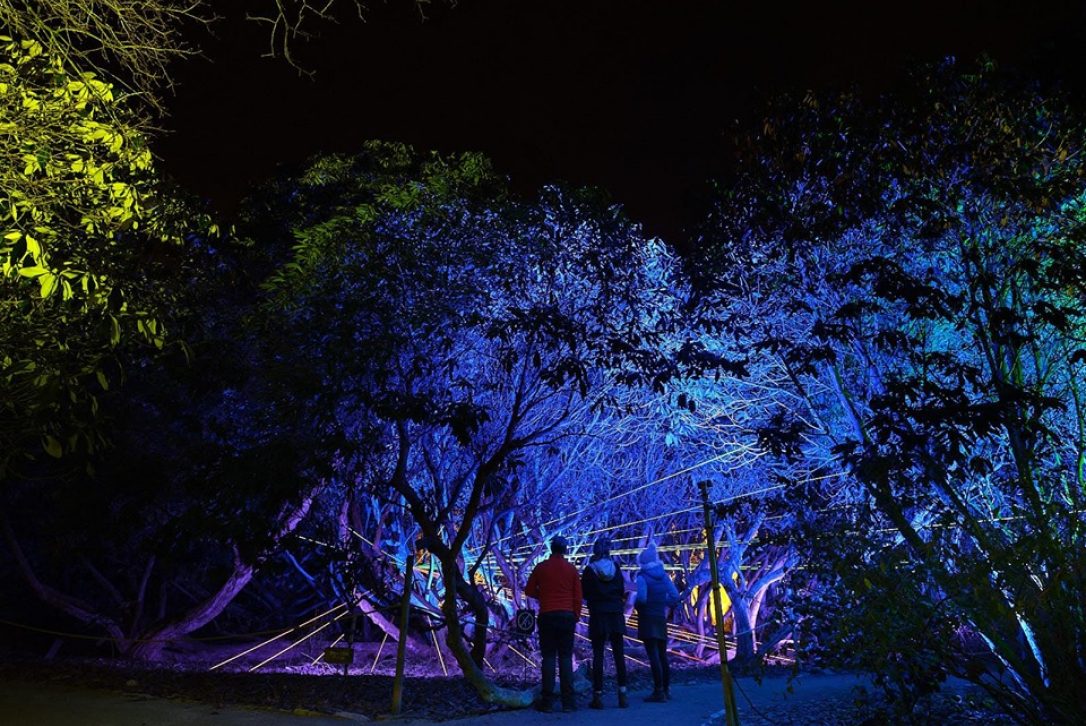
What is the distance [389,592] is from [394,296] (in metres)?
6.28

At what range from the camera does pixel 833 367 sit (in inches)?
351

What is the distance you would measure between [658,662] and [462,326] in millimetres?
4442

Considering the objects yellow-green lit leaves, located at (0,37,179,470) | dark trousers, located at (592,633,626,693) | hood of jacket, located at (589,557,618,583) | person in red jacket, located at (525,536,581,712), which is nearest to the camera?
yellow-green lit leaves, located at (0,37,179,470)

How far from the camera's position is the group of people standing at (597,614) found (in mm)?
9266

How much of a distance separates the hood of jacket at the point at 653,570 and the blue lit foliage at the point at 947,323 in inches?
78.9

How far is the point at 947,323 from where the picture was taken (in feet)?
30.7

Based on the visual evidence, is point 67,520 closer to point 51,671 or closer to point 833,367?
point 51,671

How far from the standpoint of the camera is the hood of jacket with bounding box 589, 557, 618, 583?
1012 centimetres

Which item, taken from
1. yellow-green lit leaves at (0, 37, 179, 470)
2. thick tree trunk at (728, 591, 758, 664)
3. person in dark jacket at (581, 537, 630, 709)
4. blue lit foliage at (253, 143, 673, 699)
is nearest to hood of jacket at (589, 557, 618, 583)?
person in dark jacket at (581, 537, 630, 709)

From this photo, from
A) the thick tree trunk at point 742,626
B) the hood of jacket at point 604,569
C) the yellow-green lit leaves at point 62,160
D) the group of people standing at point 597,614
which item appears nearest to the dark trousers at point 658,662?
the group of people standing at point 597,614

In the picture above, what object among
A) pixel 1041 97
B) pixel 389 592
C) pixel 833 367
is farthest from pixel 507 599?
pixel 1041 97

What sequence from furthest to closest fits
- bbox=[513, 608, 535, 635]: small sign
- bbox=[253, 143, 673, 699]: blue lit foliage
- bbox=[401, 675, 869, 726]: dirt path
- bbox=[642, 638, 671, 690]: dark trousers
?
bbox=[513, 608, 535, 635]: small sign → bbox=[642, 638, 671, 690]: dark trousers → bbox=[253, 143, 673, 699]: blue lit foliage → bbox=[401, 675, 869, 726]: dirt path

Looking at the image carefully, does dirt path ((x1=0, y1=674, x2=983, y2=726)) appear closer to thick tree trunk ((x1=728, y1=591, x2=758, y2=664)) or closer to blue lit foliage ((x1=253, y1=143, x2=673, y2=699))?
blue lit foliage ((x1=253, y1=143, x2=673, y2=699))

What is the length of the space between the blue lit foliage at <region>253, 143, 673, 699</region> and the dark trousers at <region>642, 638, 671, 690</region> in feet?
5.84
